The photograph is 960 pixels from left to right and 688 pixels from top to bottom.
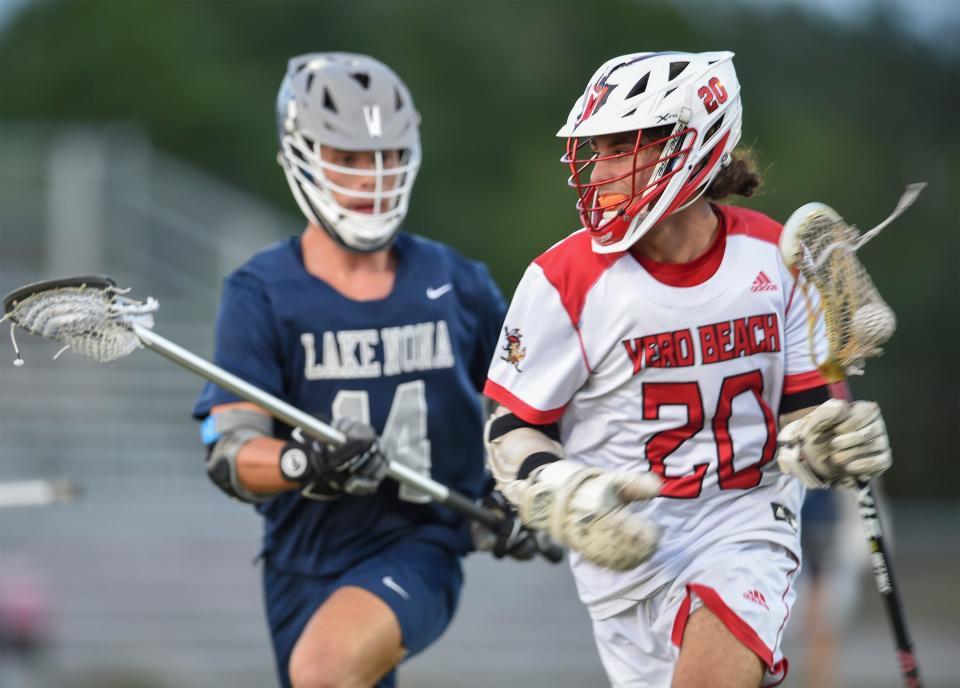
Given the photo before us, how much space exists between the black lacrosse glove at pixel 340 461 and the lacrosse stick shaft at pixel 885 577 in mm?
1452

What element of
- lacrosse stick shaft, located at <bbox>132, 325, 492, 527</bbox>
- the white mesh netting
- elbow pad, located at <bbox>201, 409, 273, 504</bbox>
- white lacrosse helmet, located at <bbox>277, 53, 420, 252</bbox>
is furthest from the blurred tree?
the white mesh netting

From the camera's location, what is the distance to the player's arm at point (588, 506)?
395cm

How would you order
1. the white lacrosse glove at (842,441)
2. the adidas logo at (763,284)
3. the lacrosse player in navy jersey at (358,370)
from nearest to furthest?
the white lacrosse glove at (842,441), the adidas logo at (763,284), the lacrosse player in navy jersey at (358,370)

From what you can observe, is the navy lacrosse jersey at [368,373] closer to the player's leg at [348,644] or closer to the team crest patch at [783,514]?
the player's leg at [348,644]

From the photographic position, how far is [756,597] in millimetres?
4281

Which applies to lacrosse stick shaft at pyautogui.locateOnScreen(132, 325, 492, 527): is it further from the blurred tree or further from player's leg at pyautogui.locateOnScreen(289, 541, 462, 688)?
the blurred tree

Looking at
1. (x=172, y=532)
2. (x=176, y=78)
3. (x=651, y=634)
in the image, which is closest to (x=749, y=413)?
(x=651, y=634)

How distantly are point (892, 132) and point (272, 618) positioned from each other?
25220 millimetres

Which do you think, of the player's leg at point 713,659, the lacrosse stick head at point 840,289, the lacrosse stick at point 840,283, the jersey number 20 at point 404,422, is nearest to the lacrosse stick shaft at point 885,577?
the lacrosse stick at point 840,283

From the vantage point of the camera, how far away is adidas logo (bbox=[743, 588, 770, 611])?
4.27 metres

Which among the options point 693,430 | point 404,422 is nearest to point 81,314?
point 404,422

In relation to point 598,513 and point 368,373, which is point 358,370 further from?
point 598,513

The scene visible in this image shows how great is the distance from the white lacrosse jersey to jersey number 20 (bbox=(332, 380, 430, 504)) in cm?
98

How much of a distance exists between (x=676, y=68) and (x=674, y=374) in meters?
0.82
